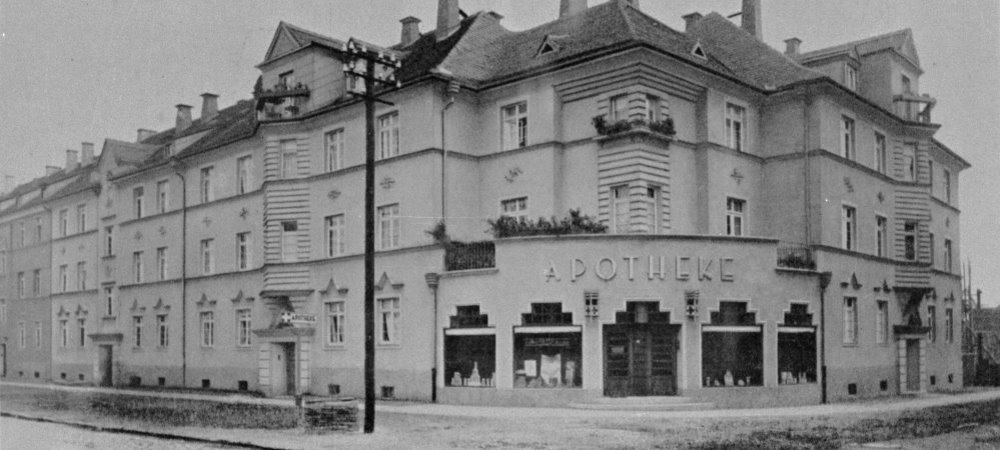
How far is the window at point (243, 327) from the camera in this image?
44.0 metres

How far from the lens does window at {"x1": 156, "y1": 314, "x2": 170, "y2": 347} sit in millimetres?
49875

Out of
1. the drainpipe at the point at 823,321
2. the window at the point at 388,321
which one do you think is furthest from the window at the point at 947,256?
the window at the point at 388,321

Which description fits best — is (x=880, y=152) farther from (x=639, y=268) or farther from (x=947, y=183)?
(x=639, y=268)

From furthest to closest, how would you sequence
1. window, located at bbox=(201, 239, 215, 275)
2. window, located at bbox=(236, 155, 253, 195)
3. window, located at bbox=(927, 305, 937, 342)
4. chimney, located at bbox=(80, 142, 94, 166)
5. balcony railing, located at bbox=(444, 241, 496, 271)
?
1. chimney, located at bbox=(80, 142, 94, 166)
2. window, located at bbox=(201, 239, 215, 275)
3. window, located at bbox=(927, 305, 937, 342)
4. window, located at bbox=(236, 155, 253, 195)
5. balcony railing, located at bbox=(444, 241, 496, 271)

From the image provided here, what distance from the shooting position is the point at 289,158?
40.8 metres

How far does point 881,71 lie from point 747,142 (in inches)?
342

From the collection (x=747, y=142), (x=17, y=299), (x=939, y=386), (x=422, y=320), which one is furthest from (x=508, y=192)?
(x=17, y=299)

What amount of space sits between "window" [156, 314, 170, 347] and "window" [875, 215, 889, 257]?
33809 millimetres

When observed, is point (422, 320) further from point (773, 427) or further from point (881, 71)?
point (881, 71)

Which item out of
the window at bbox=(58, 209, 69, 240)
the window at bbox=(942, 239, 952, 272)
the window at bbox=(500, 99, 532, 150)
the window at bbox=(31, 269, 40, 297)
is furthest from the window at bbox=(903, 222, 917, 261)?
the window at bbox=(31, 269, 40, 297)

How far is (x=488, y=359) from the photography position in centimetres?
3109

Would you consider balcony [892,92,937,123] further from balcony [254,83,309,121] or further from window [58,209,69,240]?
window [58,209,69,240]

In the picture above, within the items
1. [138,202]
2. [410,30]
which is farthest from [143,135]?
[410,30]

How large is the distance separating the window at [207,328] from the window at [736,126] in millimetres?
25338
